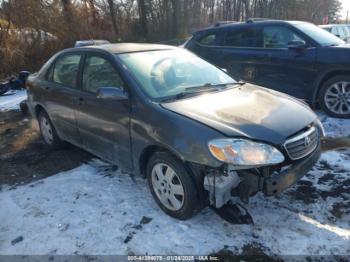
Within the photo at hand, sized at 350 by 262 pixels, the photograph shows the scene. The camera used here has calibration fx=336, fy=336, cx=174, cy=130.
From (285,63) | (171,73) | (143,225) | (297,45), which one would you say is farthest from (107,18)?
(143,225)

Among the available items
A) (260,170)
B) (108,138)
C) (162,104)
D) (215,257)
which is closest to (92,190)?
(108,138)

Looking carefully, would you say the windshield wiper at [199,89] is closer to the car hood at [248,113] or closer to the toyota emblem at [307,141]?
the car hood at [248,113]

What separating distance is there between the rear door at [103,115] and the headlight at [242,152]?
1.14 metres

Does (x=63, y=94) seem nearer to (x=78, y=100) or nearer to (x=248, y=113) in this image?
(x=78, y=100)

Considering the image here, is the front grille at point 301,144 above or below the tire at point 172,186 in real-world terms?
above

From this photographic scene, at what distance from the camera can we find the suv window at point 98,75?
3.75 metres

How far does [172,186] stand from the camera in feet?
10.5

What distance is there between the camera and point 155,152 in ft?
10.8

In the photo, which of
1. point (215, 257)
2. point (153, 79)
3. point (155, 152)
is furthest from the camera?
point (153, 79)

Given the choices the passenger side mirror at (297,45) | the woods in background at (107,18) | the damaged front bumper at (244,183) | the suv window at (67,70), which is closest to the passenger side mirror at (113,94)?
the suv window at (67,70)

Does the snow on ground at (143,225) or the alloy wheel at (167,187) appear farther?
the alloy wheel at (167,187)

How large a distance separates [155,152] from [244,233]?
112 cm

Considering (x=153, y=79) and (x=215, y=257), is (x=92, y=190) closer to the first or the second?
(x=153, y=79)

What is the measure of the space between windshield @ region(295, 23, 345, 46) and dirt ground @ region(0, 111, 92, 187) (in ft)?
15.0
